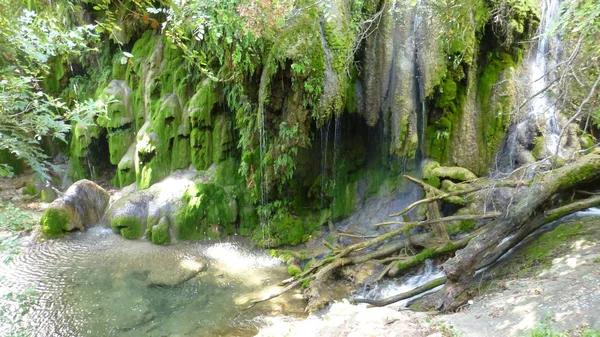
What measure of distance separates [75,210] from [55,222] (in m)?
0.56

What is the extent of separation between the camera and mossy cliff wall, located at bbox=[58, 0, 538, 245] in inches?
311

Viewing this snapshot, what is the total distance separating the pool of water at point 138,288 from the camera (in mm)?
6023

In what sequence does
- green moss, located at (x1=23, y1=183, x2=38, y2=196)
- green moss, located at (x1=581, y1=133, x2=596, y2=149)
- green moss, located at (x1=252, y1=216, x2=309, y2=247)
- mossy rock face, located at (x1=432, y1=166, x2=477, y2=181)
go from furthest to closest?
1. green moss, located at (x1=23, y1=183, x2=38, y2=196)
2. green moss, located at (x1=252, y1=216, x2=309, y2=247)
3. green moss, located at (x1=581, y1=133, x2=596, y2=149)
4. mossy rock face, located at (x1=432, y1=166, x2=477, y2=181)

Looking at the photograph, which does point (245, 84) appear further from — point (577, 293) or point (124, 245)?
point (577, 293)

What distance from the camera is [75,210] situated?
391 inches

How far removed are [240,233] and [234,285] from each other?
8.18 feet

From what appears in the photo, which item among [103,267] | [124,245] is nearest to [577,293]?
[103,267]

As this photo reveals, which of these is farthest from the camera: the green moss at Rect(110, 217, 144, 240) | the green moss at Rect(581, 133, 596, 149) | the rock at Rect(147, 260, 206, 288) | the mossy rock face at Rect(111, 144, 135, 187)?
the mossy rock face at Rect(111, 144, 135, 187)

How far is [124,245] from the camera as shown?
9.12m

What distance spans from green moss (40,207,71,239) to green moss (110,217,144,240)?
1.32 metres

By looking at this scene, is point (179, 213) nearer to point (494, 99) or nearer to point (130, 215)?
point (130, 215)

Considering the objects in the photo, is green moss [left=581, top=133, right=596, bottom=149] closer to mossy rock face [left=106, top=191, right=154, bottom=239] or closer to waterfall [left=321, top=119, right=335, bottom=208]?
waterfall [left=321, top=119, right=335, bottom=208]

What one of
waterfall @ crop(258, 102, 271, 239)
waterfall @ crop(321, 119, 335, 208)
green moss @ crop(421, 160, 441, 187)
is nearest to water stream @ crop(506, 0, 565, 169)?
green moss @ crop(421, 160, 441, 187)

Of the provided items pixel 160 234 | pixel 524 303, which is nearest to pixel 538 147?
pixel 524 303
